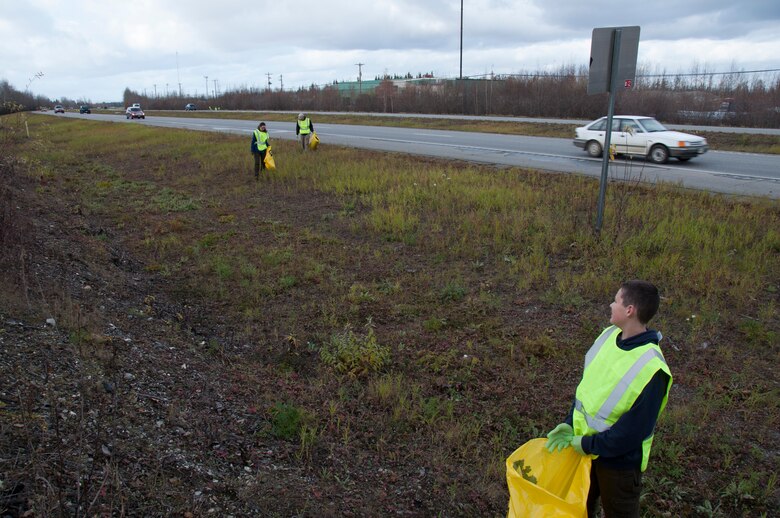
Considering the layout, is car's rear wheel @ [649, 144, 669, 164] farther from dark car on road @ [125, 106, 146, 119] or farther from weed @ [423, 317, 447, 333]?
dark car on road @ [125, 106, 146, 119]

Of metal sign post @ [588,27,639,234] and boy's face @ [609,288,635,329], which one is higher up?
metal sign post @ [588,27,639,234]

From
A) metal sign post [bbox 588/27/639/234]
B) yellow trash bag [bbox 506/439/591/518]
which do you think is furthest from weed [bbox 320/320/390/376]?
metal sign post [bbox 588/27/639/234]

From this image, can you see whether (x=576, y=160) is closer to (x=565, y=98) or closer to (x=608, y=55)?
(x=608, y=55)

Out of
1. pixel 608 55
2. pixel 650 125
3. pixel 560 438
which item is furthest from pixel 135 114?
pixel 560 438

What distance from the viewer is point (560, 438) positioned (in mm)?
2766

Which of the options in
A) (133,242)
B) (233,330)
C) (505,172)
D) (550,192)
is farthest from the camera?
(505,172)

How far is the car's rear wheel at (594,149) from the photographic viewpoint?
675 inches

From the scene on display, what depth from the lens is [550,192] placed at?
11.0 meters

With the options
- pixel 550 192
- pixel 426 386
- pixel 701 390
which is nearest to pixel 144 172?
pixel 550 192

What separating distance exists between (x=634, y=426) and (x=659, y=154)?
1529 centimetres

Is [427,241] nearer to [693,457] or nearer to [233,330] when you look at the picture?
[233,330]

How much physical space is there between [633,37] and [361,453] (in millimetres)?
6524

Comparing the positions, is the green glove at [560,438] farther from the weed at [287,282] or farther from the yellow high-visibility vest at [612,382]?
the weed at [287,282]

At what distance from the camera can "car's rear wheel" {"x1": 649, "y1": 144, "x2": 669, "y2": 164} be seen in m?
15.6
